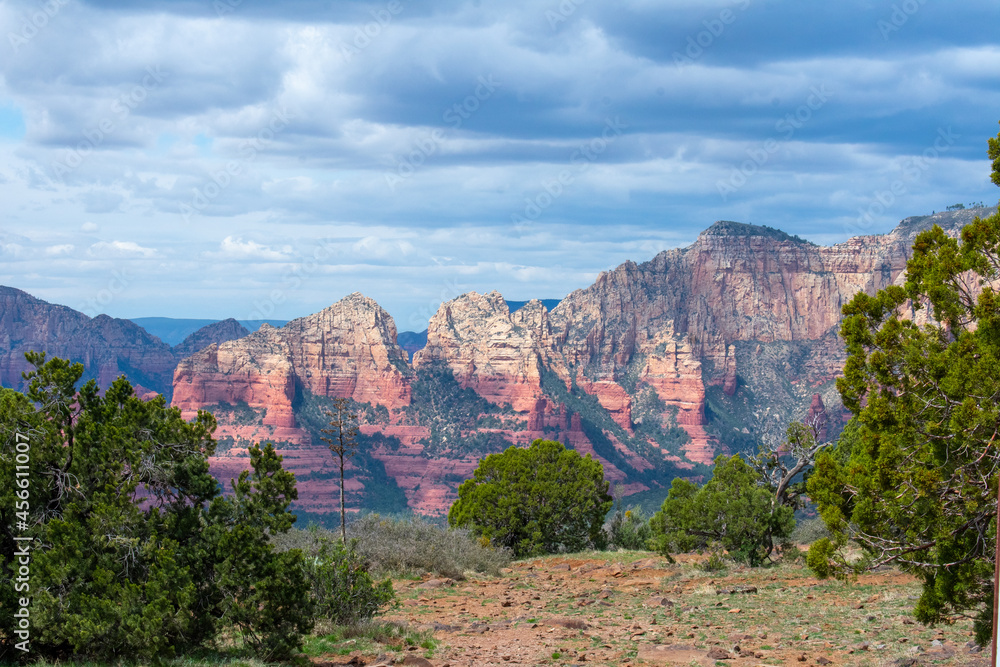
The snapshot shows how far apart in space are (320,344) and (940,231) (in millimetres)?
158229

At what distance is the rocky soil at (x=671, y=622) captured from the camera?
46.7ft

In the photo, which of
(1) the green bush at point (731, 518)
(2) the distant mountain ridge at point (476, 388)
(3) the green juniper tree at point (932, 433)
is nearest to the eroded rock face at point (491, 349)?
(2) the distant mountain ridge at point (476, 388)

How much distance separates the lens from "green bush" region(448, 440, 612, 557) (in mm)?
36812

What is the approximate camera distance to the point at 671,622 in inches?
705

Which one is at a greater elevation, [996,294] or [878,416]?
[996,294]

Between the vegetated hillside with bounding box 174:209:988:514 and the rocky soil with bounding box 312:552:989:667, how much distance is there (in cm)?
10657

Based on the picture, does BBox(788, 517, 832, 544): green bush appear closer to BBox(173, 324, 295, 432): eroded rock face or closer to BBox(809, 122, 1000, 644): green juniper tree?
BBox(809, 122, 1000, 644): green juniper tree

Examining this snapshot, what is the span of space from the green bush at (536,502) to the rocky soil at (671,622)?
1006cm

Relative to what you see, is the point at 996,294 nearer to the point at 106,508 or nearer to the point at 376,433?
the point at 106,508

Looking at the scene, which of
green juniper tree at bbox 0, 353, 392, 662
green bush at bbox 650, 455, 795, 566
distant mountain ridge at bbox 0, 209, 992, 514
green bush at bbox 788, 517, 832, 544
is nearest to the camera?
green juniper tree at bbox 0, 353, 392, 662

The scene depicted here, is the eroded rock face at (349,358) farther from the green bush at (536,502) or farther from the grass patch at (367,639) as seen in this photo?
the grass patch at (367,639)

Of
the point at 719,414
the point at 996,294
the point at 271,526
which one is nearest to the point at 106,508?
the point at 271,526

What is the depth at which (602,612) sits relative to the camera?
64.2 feet

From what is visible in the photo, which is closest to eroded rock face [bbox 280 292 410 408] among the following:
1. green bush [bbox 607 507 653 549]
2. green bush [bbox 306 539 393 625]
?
green bush [bbox 607 507 653 549]
